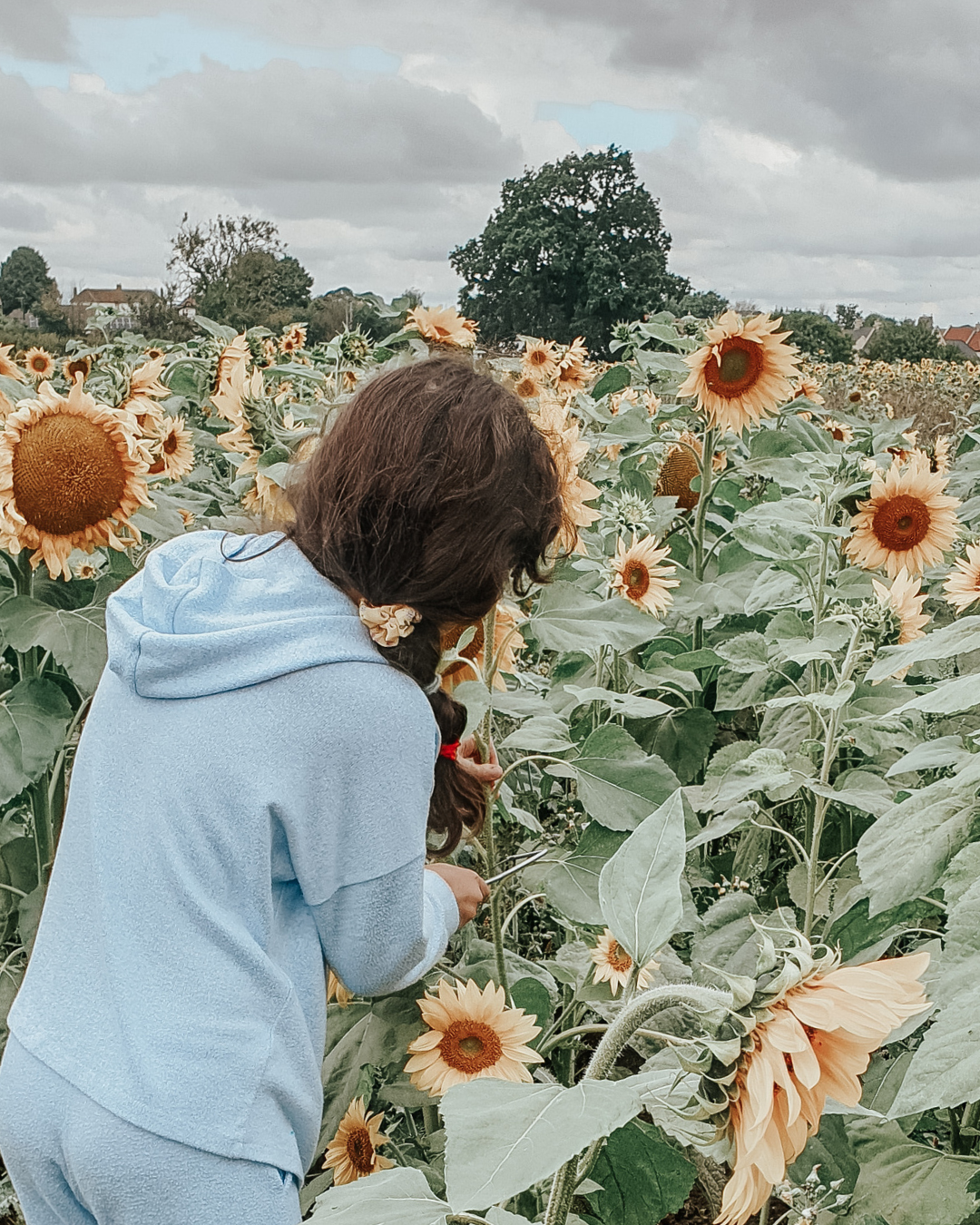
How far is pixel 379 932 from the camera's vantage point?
137 cm

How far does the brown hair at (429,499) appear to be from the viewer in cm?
134

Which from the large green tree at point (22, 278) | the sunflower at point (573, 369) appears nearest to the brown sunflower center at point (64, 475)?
the sunflower at point (573, 369)

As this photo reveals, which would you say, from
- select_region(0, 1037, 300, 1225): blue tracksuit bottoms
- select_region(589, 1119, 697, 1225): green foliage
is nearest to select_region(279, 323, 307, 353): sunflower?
select_region(0, 1037, 300, 1225): blue tracksuit bottoms

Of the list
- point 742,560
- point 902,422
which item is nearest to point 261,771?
point 742,560

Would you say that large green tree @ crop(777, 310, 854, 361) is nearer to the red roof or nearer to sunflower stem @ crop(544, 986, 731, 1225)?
sunflower stem @ crop(544, 986, 731, 1225)

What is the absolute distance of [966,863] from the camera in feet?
3.65

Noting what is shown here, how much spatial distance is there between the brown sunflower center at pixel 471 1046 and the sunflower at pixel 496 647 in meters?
0.44

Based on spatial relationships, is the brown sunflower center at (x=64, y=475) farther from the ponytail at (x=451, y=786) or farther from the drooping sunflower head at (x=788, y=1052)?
the drooping sunflower head at (x=788, y=1052)

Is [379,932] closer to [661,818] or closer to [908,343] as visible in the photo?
[661,818]

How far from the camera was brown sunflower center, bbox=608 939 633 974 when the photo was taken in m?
1.66

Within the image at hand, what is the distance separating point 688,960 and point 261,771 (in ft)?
4.00

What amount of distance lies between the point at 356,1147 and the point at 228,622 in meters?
0.85

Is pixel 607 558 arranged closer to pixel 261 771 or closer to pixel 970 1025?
pixel 261 771

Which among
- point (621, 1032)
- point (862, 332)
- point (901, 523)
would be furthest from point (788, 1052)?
point (862, 332)
